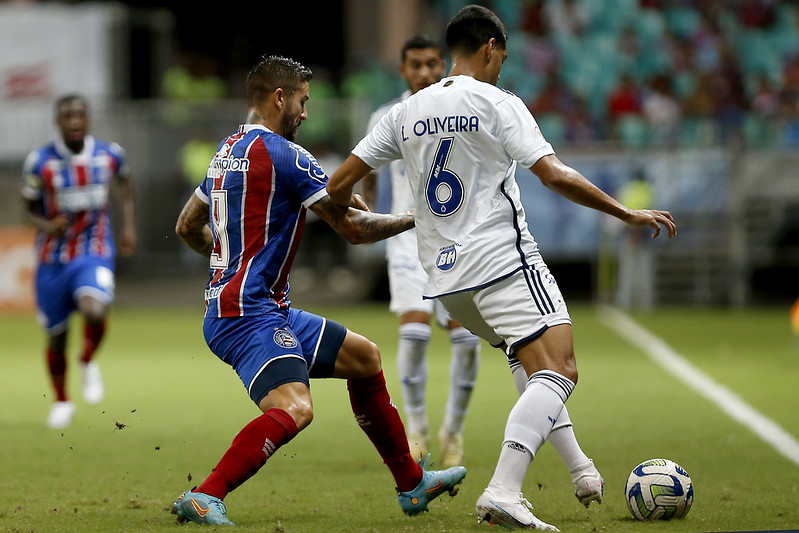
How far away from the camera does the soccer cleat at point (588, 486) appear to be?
5453mm

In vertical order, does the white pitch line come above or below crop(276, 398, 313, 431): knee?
below

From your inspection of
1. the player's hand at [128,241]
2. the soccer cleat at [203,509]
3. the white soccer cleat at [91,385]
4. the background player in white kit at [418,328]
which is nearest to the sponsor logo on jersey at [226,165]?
the soccer cleat at [203,509]

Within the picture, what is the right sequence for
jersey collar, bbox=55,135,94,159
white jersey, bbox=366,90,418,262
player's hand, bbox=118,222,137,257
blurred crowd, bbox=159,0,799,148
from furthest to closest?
blurred crowd, bbox=159,0,799,148 → player's hand, bbox=118,222,137,257 → jersey collar, bbox=55,135,94,159 → white jersey, bbox=366,90,418,262

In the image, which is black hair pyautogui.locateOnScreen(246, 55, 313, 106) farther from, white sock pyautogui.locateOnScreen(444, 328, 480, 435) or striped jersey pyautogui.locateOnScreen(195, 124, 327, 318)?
white sock pyautogui.locateOnScreen(444, 328, 480, 435)

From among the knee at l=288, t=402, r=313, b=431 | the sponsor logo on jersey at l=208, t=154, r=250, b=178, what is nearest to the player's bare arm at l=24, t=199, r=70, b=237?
the sponsor logo on jersey at l=208, t=154, r=250, b=178

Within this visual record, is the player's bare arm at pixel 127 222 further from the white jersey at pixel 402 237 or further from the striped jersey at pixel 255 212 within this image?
the striped jersey at pixel 255 212

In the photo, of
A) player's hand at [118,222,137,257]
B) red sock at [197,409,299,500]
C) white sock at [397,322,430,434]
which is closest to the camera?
red sock at [197,409,299,500]

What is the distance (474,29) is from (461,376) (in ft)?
9.12

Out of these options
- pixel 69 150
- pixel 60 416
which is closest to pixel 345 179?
pixel 60 416

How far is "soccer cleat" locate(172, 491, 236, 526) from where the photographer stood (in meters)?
5.27

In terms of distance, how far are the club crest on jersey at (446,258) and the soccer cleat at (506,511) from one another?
3.19 feet

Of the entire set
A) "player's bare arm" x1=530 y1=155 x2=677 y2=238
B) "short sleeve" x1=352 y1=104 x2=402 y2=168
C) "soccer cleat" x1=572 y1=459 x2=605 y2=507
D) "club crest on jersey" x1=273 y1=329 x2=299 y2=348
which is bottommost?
"soccer cleat" x1=572 y1=459 x2=605 y2=507

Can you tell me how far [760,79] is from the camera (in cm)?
2217

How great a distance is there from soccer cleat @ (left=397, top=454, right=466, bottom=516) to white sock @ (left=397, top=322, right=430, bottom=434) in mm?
1766
